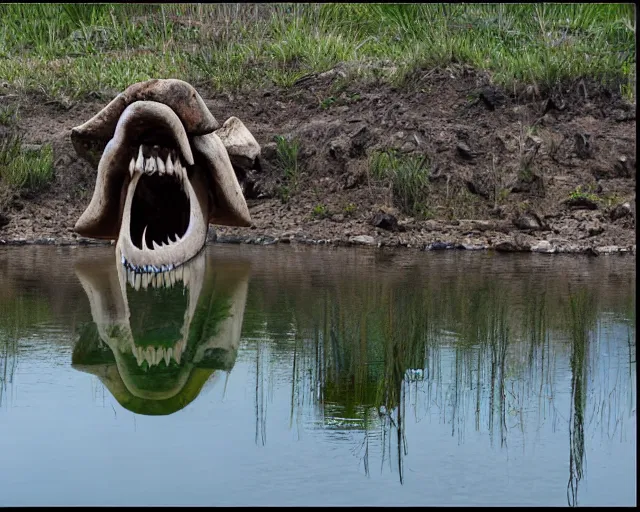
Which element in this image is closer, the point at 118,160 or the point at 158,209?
the point at 118,160

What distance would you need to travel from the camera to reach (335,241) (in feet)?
37.0

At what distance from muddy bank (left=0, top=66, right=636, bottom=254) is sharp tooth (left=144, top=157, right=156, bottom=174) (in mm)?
2852

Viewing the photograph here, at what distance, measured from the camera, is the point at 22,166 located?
12.3m

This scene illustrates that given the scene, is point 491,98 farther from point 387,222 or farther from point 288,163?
point 387,222

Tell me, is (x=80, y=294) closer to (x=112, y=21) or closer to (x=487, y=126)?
(x=487, y=126)

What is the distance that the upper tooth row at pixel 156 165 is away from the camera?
859 centimetres

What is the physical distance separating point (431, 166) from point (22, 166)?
430cm

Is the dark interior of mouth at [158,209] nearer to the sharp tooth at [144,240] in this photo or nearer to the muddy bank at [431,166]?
the sharp tooth at [144,240]

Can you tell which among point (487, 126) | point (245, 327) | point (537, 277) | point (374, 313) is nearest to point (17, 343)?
point (245, 327)

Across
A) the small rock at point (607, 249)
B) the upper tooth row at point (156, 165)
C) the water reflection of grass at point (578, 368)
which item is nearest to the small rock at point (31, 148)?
the upper tooth row at point (156, 165)

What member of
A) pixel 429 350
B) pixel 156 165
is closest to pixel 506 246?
pixel 156 165

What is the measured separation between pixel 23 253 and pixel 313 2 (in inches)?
268

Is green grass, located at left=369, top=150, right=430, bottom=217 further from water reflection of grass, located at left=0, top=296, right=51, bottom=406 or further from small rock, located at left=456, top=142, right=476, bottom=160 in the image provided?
water reflection of grass, located at left=0, top=296, right=51, bottom=406

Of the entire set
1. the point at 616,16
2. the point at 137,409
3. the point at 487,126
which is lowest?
the point at 137,409
